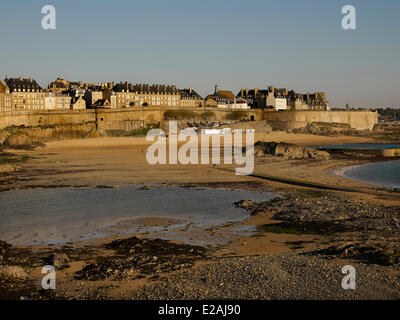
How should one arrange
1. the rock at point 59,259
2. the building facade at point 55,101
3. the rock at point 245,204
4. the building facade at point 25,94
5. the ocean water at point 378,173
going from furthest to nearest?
the building facade at point 55,101
the building facade at point 25,94
the ocean water at point 378,173
the rock at point 245,204
the rock at point 59,259

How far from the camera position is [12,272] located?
11.8 metres

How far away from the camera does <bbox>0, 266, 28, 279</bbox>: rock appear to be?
11.7m

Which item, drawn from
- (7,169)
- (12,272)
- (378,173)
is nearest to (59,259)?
(12,272)

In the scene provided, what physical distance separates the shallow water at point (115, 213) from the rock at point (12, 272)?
136 inches

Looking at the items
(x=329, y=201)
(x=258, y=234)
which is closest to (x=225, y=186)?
(x=329, y=201)

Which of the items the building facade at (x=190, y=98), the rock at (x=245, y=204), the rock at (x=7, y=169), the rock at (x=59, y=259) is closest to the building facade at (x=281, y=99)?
the building facade at (x=190, y=98)

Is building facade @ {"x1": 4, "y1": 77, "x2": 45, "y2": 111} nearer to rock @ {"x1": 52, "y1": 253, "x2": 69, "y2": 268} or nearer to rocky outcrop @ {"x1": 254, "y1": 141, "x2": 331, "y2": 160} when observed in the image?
rocky outcrop @ {"x1": 254, "y1": 141, "x2": 331, "y2": 160}

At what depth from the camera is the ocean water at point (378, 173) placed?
29.6 metres

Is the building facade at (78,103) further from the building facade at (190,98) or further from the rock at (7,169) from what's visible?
the rock at (7,169)

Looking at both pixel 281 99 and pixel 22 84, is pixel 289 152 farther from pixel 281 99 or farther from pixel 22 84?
pixel 281 99

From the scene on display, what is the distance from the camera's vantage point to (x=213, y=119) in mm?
89125

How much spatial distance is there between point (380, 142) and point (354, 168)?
3166cm

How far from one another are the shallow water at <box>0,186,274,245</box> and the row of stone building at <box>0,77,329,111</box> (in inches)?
2364

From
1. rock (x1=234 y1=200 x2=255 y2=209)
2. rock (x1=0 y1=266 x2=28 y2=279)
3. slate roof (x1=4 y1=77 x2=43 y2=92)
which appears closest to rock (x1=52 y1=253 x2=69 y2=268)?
rock (x1=0 y1=266 x2=28 y2=279)
